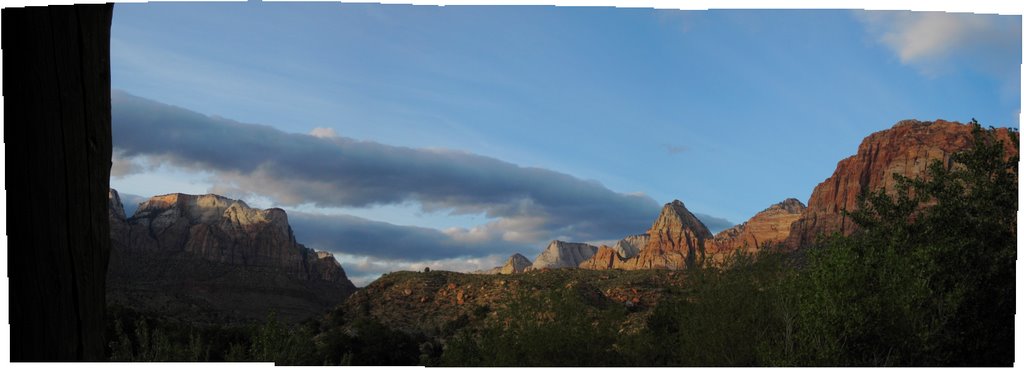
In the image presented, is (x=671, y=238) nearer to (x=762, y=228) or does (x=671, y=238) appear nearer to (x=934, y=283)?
(x=762, y=228)

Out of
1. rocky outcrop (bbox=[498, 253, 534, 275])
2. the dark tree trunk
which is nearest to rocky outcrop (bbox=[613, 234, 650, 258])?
rocky outcrop (bbox=[498, 253, 534, 275])

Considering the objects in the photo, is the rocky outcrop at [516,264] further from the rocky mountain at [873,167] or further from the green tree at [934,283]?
the green tree at [934,283]

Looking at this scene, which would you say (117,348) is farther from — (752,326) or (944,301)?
(944,301)

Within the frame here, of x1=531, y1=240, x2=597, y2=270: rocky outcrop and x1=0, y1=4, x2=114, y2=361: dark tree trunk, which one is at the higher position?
x1=531, y1=240, x2=597, y2=270: rocky outcrop

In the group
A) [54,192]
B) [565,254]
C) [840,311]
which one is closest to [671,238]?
[565,254]

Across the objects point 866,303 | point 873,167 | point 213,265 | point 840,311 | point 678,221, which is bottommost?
point 840,311

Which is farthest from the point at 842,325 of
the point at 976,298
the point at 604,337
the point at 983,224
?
the point at 604,337

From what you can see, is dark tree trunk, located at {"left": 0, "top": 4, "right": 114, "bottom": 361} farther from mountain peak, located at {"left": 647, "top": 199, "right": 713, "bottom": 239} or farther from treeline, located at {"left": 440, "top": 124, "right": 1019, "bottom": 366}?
mountain peak, located at {"left": 647, "top": 199, "right": 713, "bottom": 239}
